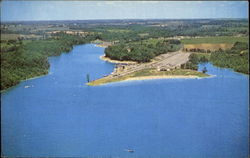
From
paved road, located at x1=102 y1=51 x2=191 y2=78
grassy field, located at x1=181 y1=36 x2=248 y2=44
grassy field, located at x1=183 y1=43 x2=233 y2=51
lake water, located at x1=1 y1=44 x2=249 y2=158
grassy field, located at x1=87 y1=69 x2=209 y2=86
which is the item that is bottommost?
lake water, located at x1=1 y1=44 x2=249 y2=158

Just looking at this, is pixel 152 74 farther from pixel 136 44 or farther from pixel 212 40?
pixel 212 40

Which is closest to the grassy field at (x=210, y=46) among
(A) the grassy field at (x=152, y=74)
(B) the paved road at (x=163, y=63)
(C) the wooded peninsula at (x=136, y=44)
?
(C) the wooded peninsula at (x=136, y=44)

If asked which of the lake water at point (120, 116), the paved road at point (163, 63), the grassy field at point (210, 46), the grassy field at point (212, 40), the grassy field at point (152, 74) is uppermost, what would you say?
the grassy field at point (212, 40)

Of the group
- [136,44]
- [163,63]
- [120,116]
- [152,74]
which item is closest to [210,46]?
Answer: [163,63]

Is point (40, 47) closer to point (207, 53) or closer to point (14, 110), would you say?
point (14, 110)

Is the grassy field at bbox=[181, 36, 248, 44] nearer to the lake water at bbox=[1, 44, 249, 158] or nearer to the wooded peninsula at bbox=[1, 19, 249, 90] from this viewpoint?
the wooded peninsula at bbox=[1, 19, 249, 90]

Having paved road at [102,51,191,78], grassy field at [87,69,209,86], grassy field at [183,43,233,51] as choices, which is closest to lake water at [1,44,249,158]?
grassy field at [87,69,209,86]

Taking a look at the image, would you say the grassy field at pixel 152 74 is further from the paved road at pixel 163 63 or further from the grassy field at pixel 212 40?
the grassy field at pixel 212 40

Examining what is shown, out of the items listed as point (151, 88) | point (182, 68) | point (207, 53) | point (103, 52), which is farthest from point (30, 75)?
point (207, 53)
